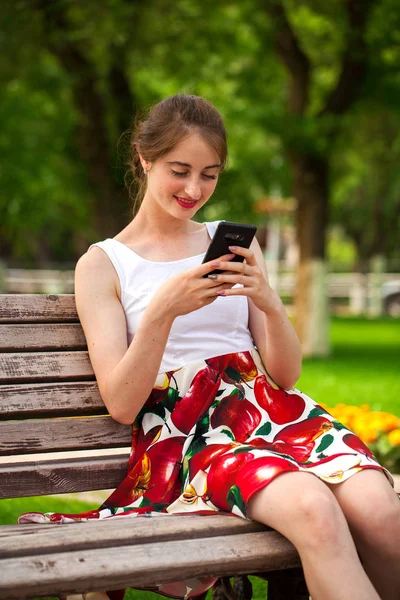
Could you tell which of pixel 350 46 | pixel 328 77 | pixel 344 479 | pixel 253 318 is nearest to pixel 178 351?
pixel 253 318

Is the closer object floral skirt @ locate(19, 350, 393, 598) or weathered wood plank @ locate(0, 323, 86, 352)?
floral skirt @ locate(19, 350, 393, 598)

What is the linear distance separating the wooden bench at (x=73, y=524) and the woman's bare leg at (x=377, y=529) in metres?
0.21

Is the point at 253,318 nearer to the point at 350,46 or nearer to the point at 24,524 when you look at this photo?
the point at 24,524

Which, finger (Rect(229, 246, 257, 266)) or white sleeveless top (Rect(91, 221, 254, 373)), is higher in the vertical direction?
finger (Rect(229, 246, 257, 266))

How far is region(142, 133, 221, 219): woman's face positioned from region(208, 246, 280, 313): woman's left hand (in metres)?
0.29

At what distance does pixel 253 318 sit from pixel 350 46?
32.0ft

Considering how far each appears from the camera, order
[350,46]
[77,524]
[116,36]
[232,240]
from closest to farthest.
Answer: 1. [77,524]
2. [232,240]
3. [116,36]
4. [350,46]

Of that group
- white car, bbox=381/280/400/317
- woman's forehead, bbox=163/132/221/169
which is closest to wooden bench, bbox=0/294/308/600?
woman's forehead, bbox=163/132/221/169

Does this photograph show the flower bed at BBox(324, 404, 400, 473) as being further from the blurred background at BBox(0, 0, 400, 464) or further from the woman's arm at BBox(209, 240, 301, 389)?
the blurred background at BBox(0, 0, 400, 464)

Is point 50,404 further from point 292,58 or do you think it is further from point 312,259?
point 292,58

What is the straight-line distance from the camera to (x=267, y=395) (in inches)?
115

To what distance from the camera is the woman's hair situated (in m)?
2.92

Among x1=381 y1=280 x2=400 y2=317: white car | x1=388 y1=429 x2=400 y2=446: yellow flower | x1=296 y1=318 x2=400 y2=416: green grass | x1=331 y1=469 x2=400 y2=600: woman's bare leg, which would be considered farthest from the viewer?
x1=381 y1=280 x2=400 y2=317: white car

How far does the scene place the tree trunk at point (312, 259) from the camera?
42.7ft
